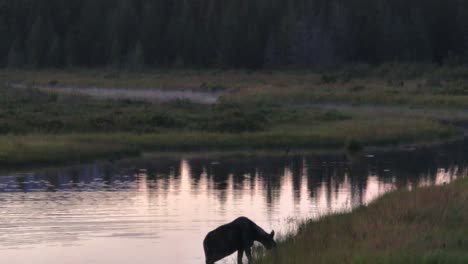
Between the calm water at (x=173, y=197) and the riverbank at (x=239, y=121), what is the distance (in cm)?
217

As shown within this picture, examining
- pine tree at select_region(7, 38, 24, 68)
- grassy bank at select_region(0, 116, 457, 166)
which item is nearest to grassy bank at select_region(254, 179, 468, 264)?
grassy bank at select_region(0, 116, 457, 166)

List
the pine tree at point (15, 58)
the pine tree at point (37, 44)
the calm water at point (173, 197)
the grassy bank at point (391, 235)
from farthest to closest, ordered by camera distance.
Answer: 1. the pine tree at point (37, 44)
2. the pine tree at point (15, 58)
3. the calm water at point (173, 197)
4. the grassy bank at point (391, 235)

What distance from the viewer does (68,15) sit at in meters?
101

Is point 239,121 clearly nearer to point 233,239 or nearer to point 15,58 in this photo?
point 233,239

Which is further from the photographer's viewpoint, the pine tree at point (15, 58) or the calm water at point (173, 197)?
the pine tree at point (15, 58)

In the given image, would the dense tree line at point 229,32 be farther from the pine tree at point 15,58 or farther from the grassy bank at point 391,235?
the grassy bank at point 391,235

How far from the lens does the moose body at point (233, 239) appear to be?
47.1 feet

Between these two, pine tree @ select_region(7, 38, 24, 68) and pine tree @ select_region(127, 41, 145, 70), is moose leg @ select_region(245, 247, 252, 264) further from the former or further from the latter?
pine tree @ select_region(7, 38, 24, 68)

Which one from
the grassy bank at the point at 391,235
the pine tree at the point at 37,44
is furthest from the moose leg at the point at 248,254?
the pine tree at the point at 37,44

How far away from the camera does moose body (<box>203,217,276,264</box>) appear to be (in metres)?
14.4

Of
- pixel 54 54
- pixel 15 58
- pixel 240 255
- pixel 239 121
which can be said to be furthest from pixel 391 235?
pixel 15 58

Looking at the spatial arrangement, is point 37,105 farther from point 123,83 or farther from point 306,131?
point 123,83

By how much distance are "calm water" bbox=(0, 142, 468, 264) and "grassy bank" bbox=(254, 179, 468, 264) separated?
5.48 feet

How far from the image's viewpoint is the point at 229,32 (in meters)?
85.6
